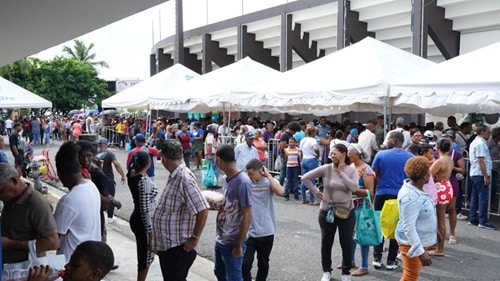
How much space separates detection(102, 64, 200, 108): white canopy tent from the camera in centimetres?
2024

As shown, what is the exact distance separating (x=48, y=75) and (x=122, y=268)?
43.0 m

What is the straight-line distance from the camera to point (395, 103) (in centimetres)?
1025

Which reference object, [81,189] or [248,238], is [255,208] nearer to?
[248,238]

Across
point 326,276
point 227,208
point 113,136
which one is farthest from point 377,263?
point 113,136

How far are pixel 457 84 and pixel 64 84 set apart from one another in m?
43.8

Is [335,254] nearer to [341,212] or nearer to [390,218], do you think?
[341,212]

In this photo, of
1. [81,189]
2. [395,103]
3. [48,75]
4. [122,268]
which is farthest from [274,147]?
[48,75]

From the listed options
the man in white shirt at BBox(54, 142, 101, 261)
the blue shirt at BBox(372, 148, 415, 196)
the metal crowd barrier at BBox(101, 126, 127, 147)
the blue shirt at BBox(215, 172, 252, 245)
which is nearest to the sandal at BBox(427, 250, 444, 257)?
the blue shirt at BBox(372, 148, 415, 196)

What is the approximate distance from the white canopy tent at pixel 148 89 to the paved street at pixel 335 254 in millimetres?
10704

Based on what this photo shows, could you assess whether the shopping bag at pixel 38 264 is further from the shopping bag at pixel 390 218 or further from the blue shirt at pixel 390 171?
the blue shirt at pixel 390 171

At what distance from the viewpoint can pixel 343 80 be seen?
11.2 m

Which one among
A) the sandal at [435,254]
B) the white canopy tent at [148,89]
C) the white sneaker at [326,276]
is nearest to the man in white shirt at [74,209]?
the white sneaker at [326,276]

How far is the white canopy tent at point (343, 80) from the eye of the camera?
10602 mm

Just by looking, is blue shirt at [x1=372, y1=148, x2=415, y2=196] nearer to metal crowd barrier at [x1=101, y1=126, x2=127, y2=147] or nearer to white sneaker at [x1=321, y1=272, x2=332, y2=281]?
white sneaker at [x1=321, y1=272, x2=332, y2=281]
